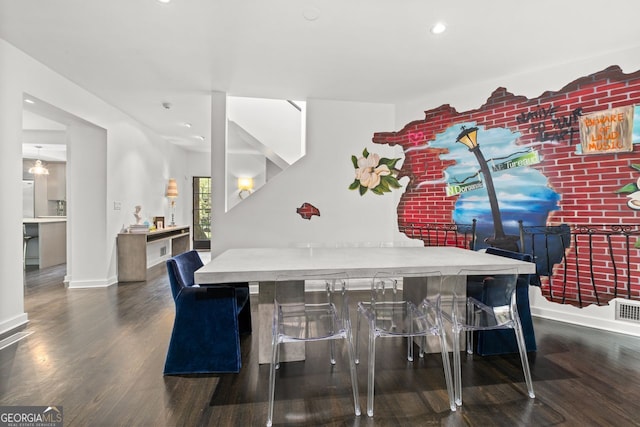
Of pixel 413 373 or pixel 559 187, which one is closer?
pixel 413 373

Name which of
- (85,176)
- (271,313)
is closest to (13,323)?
(85,176)

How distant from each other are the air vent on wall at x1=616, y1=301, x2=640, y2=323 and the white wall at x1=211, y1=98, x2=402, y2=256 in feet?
7.74

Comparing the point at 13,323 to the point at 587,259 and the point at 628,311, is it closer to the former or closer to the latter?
the point at 587,259

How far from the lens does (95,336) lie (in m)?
2.76

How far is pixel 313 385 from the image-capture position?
203 centimetres

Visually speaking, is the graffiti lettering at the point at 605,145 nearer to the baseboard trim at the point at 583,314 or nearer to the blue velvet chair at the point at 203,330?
the baseboard trim at the point at 583,314

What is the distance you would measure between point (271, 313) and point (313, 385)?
0.55m

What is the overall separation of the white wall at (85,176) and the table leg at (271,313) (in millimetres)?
2379

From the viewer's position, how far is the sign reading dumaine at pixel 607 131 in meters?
2.95

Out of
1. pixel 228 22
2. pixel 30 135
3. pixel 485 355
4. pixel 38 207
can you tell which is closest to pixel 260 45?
pixel 228 22

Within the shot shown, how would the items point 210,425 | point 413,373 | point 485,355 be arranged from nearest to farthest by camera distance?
point 210,425
point 413,373
point 485,355

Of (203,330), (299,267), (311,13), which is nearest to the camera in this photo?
(299,267)

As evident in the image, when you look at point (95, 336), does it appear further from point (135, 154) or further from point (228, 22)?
point (135, 154)

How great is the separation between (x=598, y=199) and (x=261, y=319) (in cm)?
339
